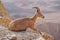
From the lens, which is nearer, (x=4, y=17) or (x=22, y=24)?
(x=22, y=24)

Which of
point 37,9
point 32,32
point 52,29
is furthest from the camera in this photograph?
point 52,29

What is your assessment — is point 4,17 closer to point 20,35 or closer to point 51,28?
point 20,35

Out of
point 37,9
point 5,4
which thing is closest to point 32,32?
point 37,9

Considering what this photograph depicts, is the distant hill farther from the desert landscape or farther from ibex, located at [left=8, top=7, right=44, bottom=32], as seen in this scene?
ibex, located at [left=8, top=7, right=44, bottom=32]

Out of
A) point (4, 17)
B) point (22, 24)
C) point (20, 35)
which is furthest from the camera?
point (4, 17)

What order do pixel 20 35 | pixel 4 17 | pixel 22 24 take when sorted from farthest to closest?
pixel 4 17
pixel 22 24
pixel 20 35

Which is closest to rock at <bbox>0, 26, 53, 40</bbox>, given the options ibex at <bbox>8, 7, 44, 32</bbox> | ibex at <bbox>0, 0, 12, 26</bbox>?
ibex at <bbox>8, 7, 44, 32</bbox>

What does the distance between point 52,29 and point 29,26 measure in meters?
0.60

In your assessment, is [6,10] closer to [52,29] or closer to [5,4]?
[5,4]

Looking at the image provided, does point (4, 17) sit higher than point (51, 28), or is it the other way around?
point (4, 17)

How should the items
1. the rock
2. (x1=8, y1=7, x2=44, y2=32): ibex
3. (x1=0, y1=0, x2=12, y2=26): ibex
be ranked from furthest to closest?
1. (x1=0, y1=0, x2=12, y2=26): ibex
2. (x1=8, y1=7, x2=44, y2=32): ibex
3. the rock

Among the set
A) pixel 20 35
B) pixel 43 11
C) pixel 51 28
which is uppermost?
pixel 43 11

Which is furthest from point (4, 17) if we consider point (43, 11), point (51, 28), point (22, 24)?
point (51, 28)

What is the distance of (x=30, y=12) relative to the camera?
3.74 m
